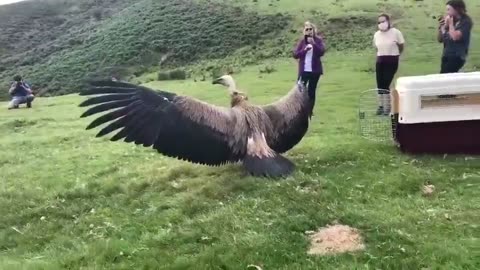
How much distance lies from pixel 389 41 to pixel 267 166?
387cm

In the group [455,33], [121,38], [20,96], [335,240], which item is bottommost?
[121,38]

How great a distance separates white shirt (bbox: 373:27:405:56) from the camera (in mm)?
10773

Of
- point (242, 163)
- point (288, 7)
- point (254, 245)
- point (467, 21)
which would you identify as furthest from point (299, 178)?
point (288, 7)

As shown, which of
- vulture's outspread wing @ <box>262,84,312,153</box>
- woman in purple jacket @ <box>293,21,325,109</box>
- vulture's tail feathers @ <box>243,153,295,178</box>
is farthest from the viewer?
woman in purple jacket @ <box>293,21,325,109</box>

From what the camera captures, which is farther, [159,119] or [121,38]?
[121,38]

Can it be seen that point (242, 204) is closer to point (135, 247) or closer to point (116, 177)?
point (135, 247)

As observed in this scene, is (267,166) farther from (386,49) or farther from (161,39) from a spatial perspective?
(161,39)

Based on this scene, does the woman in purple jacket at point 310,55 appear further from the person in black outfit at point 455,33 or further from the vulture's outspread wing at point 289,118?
the person in black outfit at point 455,33

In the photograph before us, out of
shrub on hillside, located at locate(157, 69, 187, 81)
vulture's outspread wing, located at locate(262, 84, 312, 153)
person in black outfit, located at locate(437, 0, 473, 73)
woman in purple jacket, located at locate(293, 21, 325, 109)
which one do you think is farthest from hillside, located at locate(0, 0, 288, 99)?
vulture's outspread wing, located at locate(262, 84, 312, 153)

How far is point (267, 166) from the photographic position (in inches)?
313

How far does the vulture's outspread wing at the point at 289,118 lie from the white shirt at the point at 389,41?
250 centimetres

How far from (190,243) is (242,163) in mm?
1656

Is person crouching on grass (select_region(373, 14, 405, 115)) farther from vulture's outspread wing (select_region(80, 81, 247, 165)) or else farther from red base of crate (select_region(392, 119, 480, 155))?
vulture's outspread wing (select_region(80, 81, 247, 165))

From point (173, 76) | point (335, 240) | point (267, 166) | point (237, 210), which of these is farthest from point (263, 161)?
point (173, 76)
